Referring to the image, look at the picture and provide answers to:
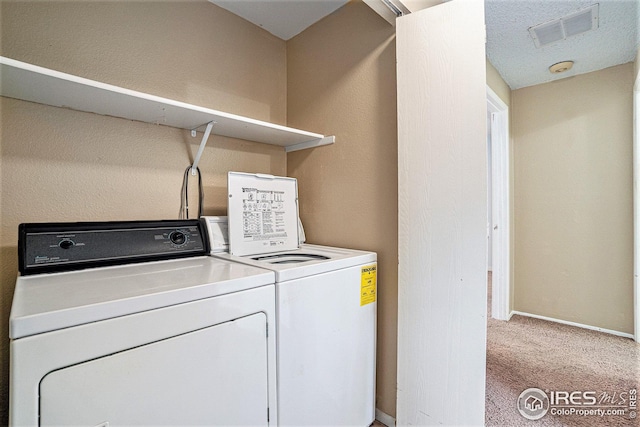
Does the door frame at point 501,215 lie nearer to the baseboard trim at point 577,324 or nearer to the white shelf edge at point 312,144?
the baseboard trim at point 577,324

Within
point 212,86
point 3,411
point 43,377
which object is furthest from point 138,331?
point 212,86

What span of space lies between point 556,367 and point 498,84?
254 centimetres

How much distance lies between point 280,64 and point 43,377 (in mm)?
2203

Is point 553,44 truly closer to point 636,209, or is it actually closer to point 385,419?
point 636,209

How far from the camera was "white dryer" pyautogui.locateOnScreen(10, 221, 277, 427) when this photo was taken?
0.67m

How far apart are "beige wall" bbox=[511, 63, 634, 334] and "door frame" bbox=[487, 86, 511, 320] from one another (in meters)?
0.28

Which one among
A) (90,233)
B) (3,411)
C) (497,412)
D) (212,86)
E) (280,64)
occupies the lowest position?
(497,412)

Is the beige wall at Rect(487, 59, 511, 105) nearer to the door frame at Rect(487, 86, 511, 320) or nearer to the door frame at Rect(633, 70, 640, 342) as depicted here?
the door frame at Rect(487, 86, 511, 320)

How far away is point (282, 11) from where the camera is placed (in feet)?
6.29

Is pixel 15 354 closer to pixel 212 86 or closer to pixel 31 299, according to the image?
pixel 31 299

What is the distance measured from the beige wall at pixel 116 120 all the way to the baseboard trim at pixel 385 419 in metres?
1.50

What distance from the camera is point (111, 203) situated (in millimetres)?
1442

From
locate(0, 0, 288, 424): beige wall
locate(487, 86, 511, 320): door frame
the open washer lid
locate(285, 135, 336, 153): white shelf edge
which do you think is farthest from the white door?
locate(487, 86, 511, 320): door frame

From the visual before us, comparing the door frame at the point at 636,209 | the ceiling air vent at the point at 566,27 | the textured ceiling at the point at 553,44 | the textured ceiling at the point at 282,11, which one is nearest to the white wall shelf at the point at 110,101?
the textured ceiling at the point at 282,11
